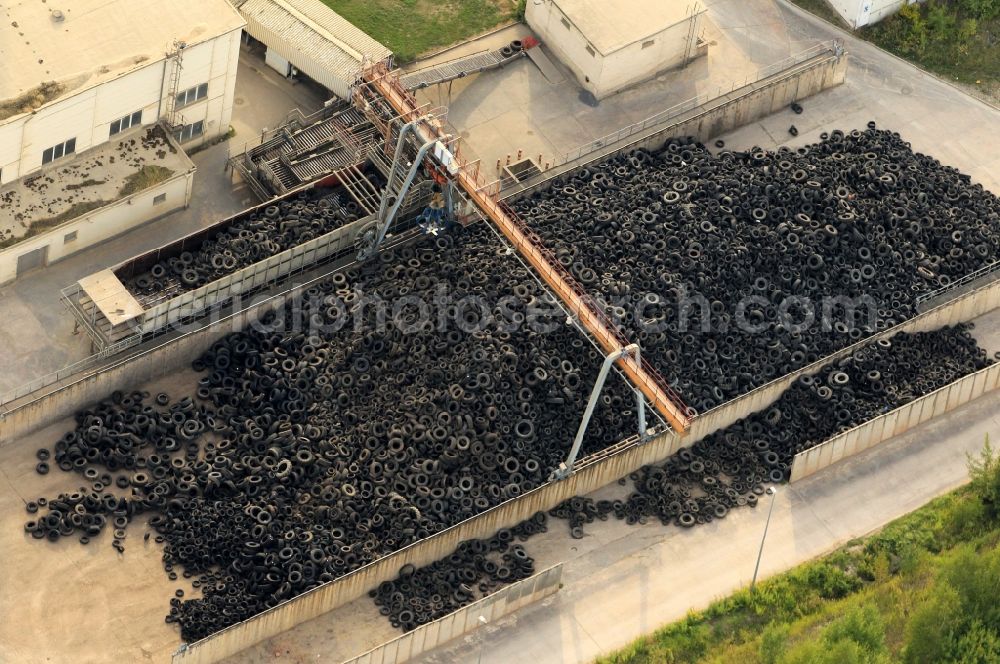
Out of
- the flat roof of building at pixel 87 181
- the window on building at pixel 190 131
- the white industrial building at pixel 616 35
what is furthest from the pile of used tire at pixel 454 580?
the white industrial building at pixel 616 35

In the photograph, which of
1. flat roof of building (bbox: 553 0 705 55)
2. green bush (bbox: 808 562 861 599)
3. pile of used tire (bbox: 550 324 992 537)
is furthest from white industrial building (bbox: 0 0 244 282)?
green bush (bbox: 808 562 861 599)

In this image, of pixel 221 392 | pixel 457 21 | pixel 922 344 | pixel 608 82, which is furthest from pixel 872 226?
pixel 221 392

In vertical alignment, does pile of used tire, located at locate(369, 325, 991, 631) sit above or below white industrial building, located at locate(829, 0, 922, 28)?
below

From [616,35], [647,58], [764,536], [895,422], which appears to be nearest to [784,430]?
[895,422]

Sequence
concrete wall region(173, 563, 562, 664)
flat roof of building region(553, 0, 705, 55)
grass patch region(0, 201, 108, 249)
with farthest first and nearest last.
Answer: flat roof of building region(553, 0, 705, 55) → grass patch region(0, 201, 108, 249) → concrete wall region(173, 563, 562, 664)

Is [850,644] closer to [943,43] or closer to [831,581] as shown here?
[831,581]

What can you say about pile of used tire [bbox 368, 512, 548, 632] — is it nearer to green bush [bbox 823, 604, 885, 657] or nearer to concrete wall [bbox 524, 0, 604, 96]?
green bush [bbox 823, 604, 885, 657]
